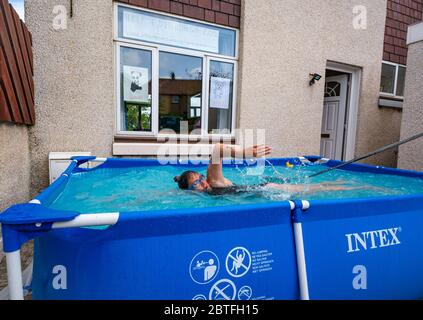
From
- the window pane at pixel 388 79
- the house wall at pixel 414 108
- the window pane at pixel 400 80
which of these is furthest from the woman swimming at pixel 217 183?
the window pane at pixel 400 80

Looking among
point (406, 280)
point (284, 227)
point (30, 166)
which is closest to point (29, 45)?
point (30, 166)

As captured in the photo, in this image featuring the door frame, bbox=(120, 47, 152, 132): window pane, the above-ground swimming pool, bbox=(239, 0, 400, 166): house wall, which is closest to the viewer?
the above-ground swimming pool

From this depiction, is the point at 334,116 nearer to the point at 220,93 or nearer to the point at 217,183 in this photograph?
the point at 220,93

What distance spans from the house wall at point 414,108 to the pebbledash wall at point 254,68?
1.42 m

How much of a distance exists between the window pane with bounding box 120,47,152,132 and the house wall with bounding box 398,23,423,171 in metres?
4.54

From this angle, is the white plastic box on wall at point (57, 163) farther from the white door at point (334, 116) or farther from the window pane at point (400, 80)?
the window pane at point (400, 80)

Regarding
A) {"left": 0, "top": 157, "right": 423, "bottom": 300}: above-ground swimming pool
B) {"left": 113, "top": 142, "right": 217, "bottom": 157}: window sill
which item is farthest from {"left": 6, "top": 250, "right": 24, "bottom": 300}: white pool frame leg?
{"left": 113, "top": 142, "right": 217, "bottom": 157}: window sill

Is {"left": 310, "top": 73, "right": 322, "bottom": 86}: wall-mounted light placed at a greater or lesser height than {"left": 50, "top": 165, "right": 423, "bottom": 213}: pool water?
greater

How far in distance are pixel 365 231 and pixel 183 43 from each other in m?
4.15

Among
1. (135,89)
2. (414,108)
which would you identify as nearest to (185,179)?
(135,89)

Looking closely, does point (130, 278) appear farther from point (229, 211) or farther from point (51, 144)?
point (51, 144)

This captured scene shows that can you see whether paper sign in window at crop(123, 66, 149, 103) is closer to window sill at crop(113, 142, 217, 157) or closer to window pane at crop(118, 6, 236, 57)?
window pane at crop(118, 6, 236, 57)

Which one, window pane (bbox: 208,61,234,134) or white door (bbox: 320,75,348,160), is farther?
white door (bbox: 320,75,348,160)

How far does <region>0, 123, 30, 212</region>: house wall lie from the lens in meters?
2.65
